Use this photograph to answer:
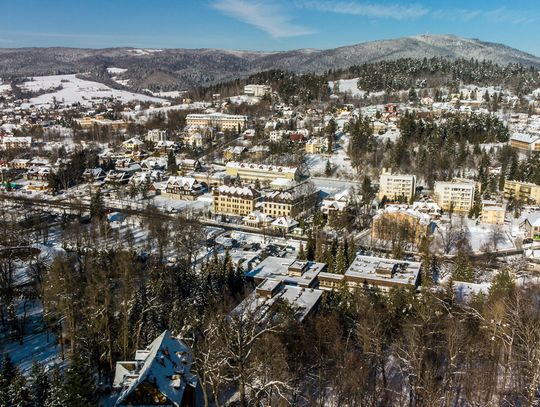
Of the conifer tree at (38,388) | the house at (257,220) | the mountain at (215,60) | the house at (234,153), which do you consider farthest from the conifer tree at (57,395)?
the mountain at (215,60)

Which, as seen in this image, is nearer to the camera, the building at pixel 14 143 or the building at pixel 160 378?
the building at pixel 160 378

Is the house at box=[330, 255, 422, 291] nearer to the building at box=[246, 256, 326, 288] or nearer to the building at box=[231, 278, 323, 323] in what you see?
the building at box=[246, 256, 326, 288]

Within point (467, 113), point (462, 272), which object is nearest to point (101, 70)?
point (467, 113)

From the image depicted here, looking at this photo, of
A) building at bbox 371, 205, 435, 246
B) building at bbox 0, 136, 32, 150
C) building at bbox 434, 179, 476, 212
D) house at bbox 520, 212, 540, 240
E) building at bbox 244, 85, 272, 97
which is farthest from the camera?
building at bbox 244, 85, 272, 97

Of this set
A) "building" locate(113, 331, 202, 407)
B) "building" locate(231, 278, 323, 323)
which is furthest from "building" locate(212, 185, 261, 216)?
"building" locate(113, 331, 202, 407)

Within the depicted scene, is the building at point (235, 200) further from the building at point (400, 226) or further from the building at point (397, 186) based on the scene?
the building at point (397, 186)

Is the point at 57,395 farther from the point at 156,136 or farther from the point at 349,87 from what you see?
the point at 349,87
